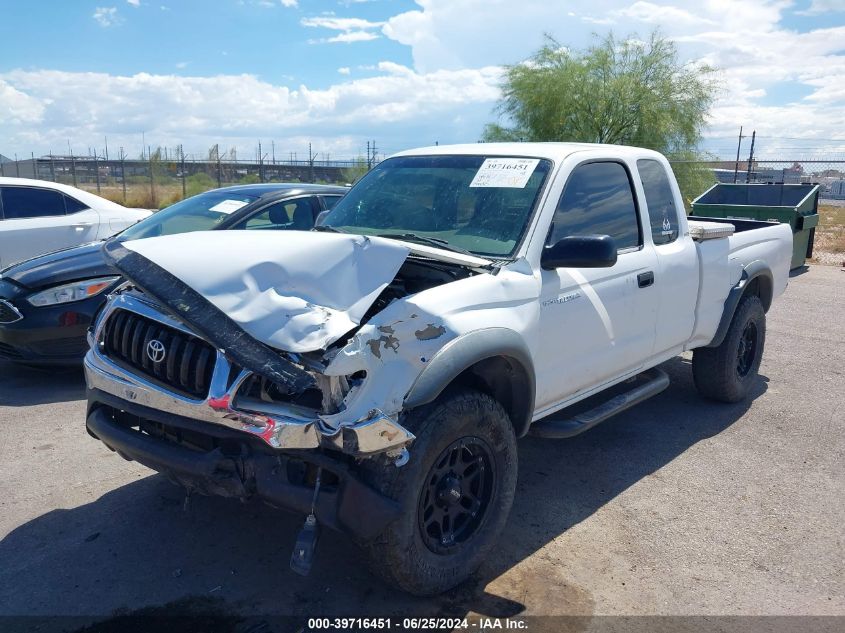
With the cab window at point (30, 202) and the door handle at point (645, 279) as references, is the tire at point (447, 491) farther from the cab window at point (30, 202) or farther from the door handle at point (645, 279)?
the cab window at point (30, 202)

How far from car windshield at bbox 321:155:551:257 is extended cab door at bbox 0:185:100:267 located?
521cm

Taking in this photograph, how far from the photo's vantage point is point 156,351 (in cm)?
309

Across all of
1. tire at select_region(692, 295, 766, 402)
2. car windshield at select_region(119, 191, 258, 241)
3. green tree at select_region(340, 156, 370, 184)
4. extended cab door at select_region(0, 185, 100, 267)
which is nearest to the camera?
tire at select_region(692, 295, 766, 402)

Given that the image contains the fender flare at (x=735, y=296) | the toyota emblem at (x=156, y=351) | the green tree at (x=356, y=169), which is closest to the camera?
the toyota emblem at (x=156, y=351)

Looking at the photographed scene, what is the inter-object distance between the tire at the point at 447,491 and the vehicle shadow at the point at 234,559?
0.20m

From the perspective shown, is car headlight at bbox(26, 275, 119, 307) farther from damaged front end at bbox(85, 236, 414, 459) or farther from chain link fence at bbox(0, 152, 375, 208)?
chain link fence at bbox(0, 152, 375, 208)

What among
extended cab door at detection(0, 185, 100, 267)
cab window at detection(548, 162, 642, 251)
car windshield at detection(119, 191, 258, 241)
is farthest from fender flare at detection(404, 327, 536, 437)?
extended cab door at detection(0, 185, 100, 267)

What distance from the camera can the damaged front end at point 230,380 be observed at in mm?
2713

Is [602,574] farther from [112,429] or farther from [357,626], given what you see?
[112,429]

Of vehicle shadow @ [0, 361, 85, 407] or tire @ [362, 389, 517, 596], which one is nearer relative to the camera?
tire @ [362, 389, 517, 596]

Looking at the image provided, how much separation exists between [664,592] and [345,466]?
166 centimetres

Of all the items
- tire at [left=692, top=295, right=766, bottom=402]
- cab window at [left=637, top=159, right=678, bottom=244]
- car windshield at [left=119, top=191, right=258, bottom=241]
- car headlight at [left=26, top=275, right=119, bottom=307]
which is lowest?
tire at [left=692, top=295, right=766, bottom=402]

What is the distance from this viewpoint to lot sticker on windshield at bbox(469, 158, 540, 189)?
4.00m

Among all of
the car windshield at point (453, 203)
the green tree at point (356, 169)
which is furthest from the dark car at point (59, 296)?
the green tree at point (356, 169)
